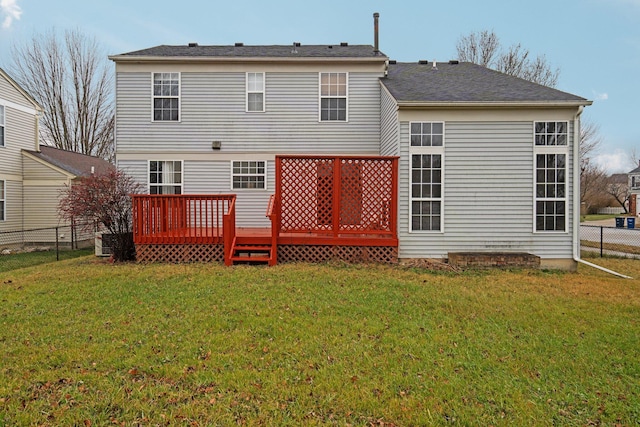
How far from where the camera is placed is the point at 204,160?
442 inches

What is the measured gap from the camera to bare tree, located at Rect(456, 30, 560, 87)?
2084 centimetres

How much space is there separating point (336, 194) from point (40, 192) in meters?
14.0

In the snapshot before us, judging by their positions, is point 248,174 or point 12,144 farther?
point 12,144

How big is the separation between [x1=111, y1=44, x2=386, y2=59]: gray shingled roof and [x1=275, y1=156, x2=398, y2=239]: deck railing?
15.2ft

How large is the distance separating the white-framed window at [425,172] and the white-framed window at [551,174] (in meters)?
2.25

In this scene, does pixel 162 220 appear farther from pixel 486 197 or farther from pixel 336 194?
pixel 486 197

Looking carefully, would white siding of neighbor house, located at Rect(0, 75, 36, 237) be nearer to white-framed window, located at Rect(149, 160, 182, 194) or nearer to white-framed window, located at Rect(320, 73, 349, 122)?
white-framed window, located at Rect(149, 160, 182, 194)

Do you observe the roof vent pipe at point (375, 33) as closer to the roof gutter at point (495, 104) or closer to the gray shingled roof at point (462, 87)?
the gray shingled roof at point (462, 87)

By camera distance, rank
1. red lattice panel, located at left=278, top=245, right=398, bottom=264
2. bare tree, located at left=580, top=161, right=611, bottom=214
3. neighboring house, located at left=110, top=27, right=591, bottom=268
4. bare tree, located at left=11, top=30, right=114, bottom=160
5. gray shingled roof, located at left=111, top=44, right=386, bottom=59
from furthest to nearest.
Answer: bare tree, located at left=580, top=161, right=611, bottom=214 → bare tree, located at left=11, top=30, right=114, bottom=160 → gray shingled roof, located at left=111, top=44, right=386, bottom=59 → neighboring house, located at left=110, top=27, right=591, bottom=268 → red lattice panel, located at left=278, top=245, right=398, bottom=264

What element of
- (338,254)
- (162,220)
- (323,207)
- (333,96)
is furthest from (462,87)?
(162,220)

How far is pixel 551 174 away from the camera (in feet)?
28.2

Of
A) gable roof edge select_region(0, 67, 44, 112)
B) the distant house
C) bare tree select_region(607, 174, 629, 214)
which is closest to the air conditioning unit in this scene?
the distant house

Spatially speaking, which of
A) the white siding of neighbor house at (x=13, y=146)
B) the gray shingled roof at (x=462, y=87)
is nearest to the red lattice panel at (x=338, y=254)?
the gray shingled roof at (x=462, y=87)

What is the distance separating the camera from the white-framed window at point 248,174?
37.0 feet
